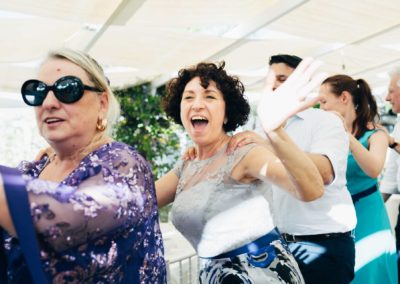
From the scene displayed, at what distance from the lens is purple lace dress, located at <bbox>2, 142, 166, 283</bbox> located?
1010mm

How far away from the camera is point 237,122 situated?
2279 mm

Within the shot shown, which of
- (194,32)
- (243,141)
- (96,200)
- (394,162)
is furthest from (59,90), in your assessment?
(194,32)

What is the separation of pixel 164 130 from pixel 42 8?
4.96 meters

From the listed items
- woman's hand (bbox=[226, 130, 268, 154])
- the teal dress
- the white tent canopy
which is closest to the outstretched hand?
woman's hand (bbox=[226, 130, 268, 154])

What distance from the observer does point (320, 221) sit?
7.72ft

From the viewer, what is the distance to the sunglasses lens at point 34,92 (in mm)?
1368

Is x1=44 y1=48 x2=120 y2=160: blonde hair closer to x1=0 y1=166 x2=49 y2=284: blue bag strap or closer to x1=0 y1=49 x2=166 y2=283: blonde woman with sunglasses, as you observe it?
x1=0 y1=49 x2=166 y2=283: blonde woman with sunglasses

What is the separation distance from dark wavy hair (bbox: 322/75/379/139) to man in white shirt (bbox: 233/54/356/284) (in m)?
0.83

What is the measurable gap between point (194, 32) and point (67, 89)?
6.00 metres

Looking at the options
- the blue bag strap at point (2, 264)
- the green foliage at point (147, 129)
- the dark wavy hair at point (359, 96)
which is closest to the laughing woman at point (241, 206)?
the blue bag strap at point (2, 264)

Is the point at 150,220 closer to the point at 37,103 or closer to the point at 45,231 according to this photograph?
the point at 45,231

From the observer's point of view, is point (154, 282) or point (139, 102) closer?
point (154, 282)

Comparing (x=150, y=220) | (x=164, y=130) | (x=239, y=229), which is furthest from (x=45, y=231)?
(x=164, y=130)

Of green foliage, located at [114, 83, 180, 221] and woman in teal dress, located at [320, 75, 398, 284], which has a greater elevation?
green foliage, located at [114, 83, 180, 221]
